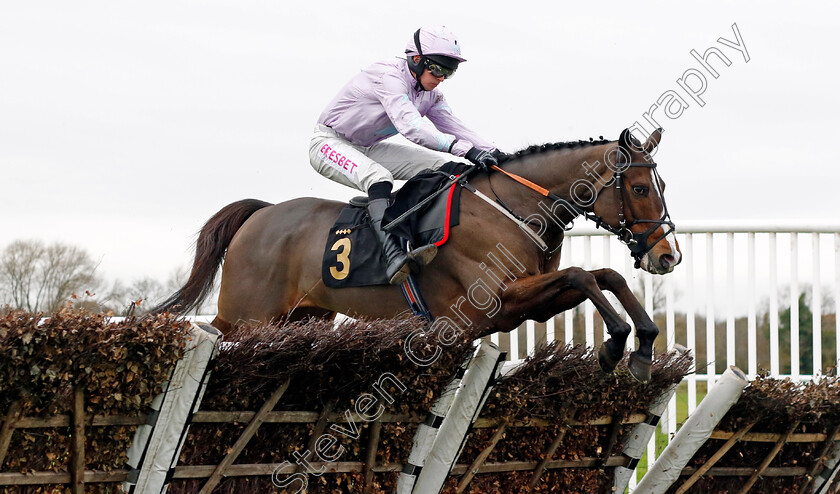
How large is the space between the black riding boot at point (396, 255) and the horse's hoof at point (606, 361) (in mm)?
1123

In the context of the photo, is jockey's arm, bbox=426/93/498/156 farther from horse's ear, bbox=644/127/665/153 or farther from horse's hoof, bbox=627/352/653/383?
horse's hoof, bbox=627/352/653/383

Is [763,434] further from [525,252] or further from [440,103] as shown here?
[440,103]

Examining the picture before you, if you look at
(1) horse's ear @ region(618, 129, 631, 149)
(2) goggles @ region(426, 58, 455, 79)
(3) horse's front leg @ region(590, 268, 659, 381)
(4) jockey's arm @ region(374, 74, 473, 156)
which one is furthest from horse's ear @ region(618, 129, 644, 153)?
(2) goggles @ region(426, 58, 455, 79)

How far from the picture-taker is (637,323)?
4.45 m

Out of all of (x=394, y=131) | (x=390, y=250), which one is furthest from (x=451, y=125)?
(x=390, y=250)

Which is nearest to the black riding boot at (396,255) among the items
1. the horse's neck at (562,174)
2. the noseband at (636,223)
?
the horse's neck at (562,174)

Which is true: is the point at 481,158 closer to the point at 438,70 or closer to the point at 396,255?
the point at 438,70

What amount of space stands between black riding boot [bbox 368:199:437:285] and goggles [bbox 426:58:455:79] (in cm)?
83

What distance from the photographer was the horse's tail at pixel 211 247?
639 cm

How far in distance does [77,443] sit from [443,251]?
2.52m

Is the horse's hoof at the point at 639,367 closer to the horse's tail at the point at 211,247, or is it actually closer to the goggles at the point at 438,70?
the goggles at the point at 438,70

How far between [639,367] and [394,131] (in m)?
2.24

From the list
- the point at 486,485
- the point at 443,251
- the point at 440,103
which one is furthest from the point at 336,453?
the point at 440,103

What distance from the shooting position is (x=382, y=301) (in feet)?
17.4
